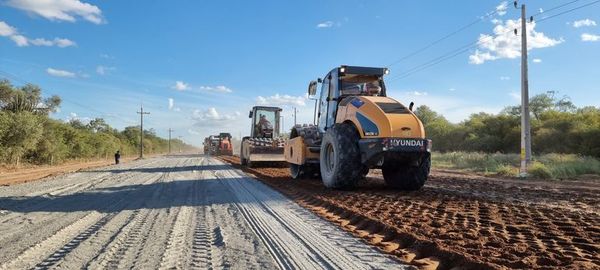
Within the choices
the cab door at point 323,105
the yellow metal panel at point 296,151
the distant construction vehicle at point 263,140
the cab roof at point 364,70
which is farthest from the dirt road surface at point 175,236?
the distant construction vehicle at point 263,140

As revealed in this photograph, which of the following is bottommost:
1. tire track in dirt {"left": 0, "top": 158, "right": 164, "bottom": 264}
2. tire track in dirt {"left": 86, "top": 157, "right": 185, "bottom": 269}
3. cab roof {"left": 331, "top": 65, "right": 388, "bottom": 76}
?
tire track in dirt {"left": 0, "top": 158, "right": 164, "bottom": 264}

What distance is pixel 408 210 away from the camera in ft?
22.1

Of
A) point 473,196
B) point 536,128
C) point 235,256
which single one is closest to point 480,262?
point 235,256

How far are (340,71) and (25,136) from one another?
24.7 meters

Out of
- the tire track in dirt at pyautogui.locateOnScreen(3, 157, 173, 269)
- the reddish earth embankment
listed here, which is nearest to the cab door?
the reddish earth embankment

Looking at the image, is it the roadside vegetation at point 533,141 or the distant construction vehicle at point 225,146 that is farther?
the distant construction vehicle at point 225,146

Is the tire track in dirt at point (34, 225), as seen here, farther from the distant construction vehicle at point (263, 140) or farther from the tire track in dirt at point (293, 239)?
the distant construction vehicle at point (263, 140)

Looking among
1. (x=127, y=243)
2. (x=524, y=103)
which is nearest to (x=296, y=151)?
(x=127, y=243)

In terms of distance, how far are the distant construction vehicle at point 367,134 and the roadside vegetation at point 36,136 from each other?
2325cm

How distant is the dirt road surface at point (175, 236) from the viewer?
13.8ft

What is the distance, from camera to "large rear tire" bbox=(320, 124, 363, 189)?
8.94m

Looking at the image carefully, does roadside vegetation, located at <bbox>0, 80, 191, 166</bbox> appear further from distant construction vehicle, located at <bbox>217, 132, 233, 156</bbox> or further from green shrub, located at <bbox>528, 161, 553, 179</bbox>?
green shrub, located at <bbox>528, 161, 553, 179</bbox>

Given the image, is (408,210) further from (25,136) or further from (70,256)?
(25,136)

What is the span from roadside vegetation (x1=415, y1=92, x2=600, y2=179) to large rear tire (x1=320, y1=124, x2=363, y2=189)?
9.20 meters
